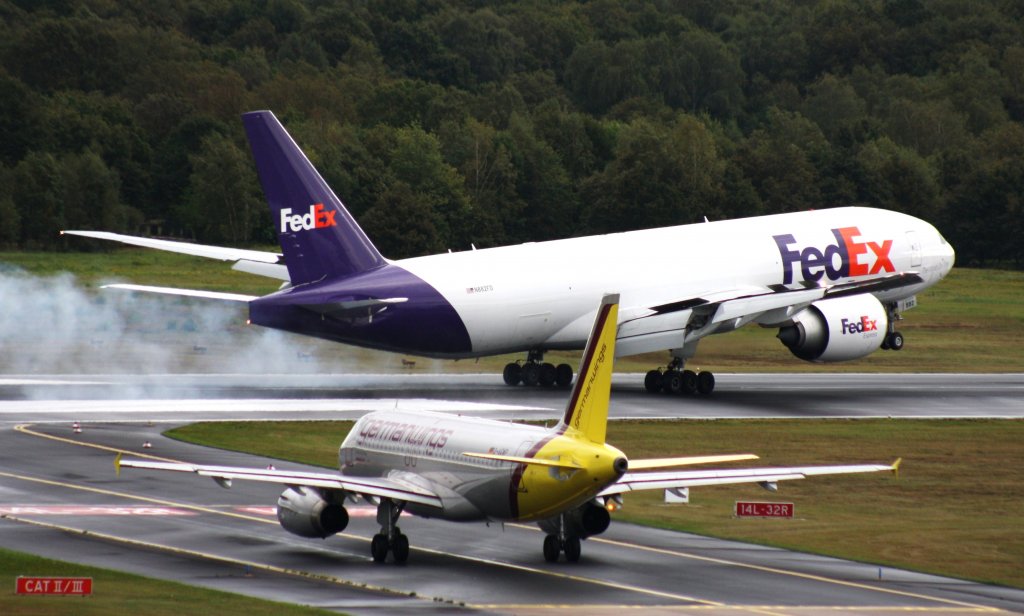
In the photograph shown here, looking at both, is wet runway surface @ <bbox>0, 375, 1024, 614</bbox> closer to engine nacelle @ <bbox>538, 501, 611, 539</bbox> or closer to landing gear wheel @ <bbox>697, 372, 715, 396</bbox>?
engine nacelle @ <bbox>538, 501, 611, 539</bbox>

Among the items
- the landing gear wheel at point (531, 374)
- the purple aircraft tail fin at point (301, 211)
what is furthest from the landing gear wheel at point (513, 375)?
the purple aircraft tail fin at point (301, 211)

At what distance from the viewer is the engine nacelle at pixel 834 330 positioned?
6438cm

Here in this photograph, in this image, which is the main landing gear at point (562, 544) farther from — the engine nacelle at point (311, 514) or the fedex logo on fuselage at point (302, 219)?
the fedex logo on fuselage at point (302, 219)

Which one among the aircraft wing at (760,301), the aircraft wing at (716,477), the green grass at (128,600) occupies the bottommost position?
the green grass at (128,600)

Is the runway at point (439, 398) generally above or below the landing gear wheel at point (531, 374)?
below

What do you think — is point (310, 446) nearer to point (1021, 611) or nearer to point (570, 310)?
point (570, 310)

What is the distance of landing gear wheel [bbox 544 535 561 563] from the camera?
3322 cm

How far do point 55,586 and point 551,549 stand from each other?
31.6ft

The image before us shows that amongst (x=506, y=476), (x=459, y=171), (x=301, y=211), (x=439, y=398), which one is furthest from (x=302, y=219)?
(x=459, y=171)

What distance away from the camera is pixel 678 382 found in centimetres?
6356

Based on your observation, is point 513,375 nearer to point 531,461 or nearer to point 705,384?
point 705,384

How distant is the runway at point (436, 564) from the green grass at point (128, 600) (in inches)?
28.4

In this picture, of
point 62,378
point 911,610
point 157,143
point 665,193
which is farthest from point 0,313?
point 157,143

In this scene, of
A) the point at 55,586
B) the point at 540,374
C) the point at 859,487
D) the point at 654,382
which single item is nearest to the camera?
the point at 55,586
